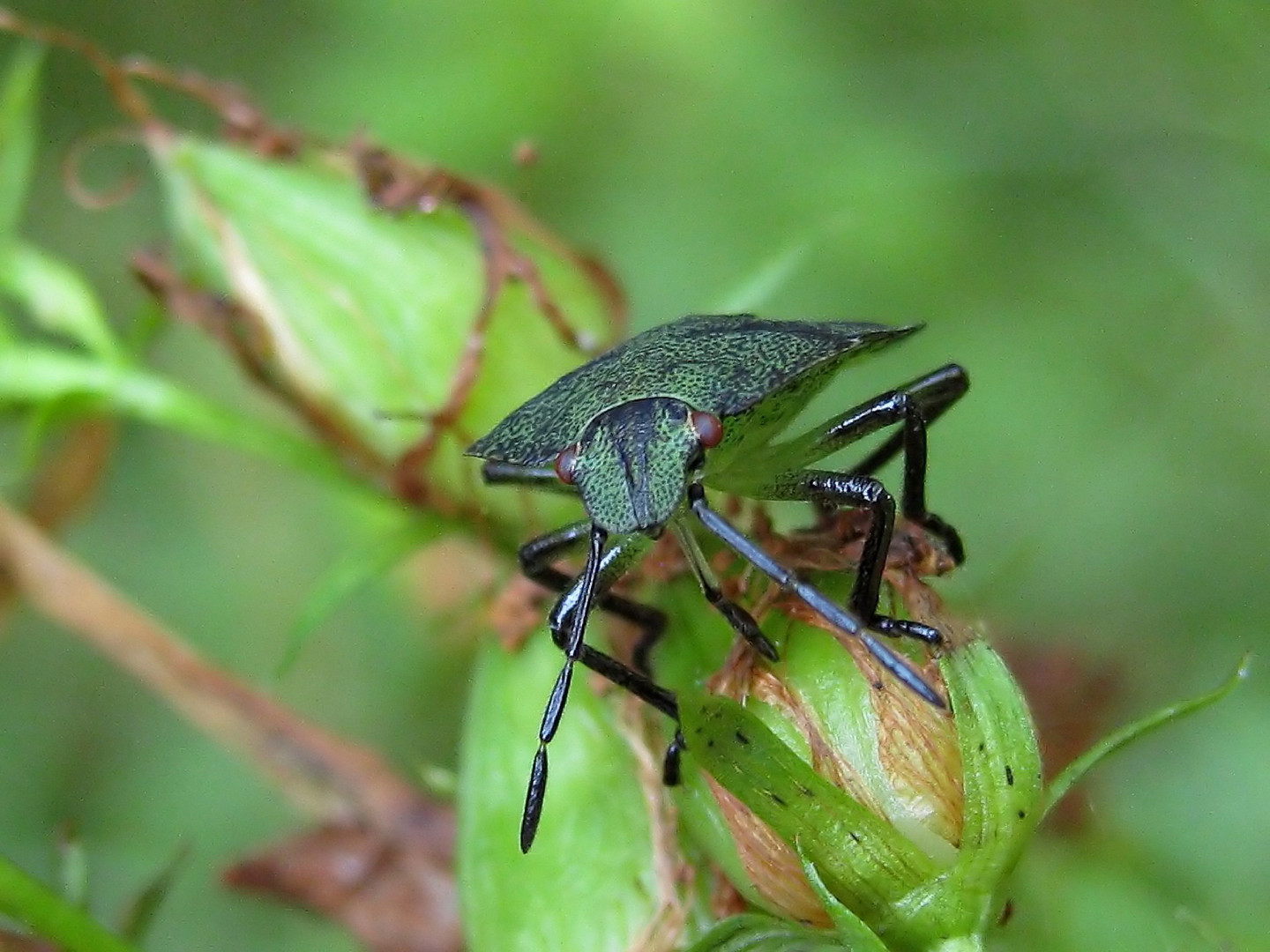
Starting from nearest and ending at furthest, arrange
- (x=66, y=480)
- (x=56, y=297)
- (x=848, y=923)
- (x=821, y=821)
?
(x=848, y=923) → (x=821, y=821) → (x=56, y=297) → (x=66, y=480)

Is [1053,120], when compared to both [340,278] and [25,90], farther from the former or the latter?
[25,90]

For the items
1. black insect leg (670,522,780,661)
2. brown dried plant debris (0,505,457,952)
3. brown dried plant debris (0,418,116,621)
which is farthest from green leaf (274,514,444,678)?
brown dried plant debris (0,418,116,621)

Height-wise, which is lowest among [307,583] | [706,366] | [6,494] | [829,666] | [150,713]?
[150,713]

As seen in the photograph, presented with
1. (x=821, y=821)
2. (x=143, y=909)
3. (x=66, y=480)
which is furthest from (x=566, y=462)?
(x=66, y=480)

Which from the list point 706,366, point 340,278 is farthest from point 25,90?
point 706,366

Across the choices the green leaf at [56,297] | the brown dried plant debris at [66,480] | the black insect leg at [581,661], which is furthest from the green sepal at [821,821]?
the brown dried plant debris at [66,480]

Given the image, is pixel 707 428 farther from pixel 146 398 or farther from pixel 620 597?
pixel 146 398

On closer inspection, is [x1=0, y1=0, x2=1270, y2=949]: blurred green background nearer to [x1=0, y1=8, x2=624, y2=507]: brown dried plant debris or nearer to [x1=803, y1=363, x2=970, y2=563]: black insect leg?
[x1=0, y1=8, x2=624, y2=507]: brown dried plant debris

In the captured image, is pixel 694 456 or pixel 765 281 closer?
pixel 694 456
